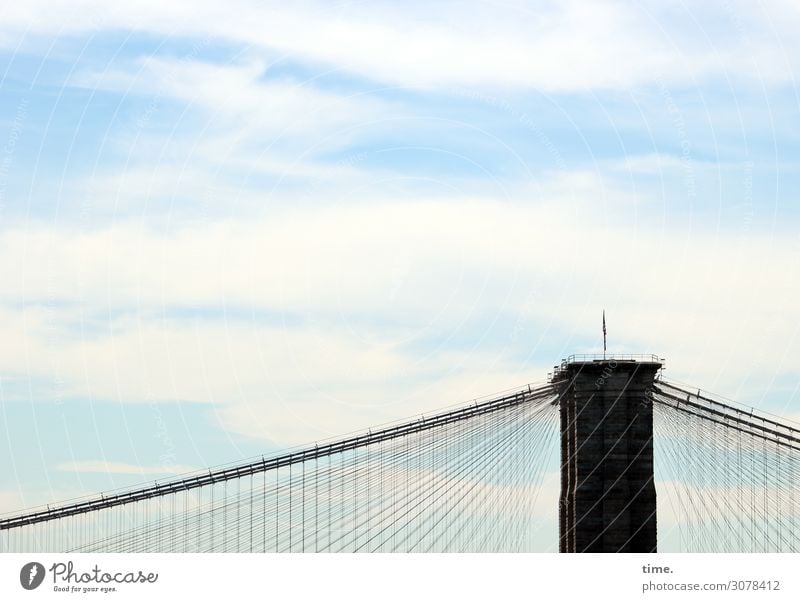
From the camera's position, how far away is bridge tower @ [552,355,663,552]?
104500 mm

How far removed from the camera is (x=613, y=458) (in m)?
105

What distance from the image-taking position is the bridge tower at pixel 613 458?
10450 cm

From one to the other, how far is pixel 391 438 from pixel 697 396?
18776mm

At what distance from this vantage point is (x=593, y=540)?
104 meters
